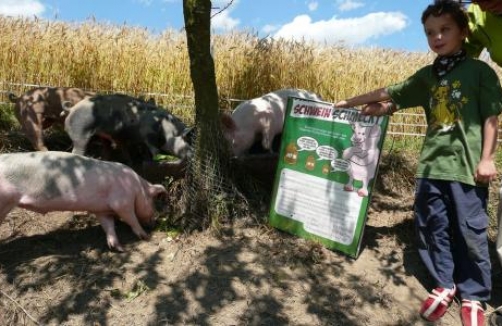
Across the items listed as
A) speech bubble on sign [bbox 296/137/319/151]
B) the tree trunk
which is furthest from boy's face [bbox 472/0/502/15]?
the tree trunk

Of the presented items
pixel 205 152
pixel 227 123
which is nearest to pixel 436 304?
pixel 205 152

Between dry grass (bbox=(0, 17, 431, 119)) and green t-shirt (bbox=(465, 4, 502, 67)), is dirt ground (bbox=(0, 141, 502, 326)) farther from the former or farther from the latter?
dry grass (bbox=(0, 17, 431, 119))

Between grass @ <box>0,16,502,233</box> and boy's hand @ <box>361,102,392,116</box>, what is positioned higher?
grass @ <box>0,16,502,233</box>

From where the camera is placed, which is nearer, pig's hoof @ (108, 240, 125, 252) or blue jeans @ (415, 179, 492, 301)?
blue jeans @ (415, 179, 492, 301)

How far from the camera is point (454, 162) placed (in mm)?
3018

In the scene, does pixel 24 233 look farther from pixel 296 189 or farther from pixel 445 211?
pixel 445 211

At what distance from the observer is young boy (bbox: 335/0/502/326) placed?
9.59ft

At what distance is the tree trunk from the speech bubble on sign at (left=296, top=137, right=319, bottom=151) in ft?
2.30

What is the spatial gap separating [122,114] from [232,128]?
1115 mm

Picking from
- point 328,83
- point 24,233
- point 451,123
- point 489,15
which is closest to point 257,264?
point 451,123

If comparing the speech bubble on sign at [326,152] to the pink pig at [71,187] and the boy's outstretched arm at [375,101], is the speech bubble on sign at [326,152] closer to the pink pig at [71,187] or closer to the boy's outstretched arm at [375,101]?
the boy's outstretched arm at [375,101]

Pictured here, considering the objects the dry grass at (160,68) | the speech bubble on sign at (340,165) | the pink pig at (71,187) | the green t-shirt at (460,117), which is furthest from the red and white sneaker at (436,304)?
the dry grass at (160,68)

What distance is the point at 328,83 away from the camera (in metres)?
7.46

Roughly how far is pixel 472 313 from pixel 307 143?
1.71 metres
